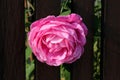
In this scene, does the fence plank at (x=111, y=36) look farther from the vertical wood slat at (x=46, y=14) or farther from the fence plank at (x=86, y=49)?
the vertical wood slat at (x=46, y=14)

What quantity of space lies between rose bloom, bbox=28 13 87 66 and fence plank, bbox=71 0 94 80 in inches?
4.5

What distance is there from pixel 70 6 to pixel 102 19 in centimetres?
17

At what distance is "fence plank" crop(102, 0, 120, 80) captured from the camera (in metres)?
2.11

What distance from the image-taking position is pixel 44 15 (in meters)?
2.09

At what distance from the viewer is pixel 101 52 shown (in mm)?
2154

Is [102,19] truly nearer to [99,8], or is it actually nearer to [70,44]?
[99,8]

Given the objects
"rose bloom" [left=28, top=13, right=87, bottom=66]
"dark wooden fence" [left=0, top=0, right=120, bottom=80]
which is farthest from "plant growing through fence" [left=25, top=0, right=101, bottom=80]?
"rose bloom" [left=28, top=13, right=87, bottom=66]

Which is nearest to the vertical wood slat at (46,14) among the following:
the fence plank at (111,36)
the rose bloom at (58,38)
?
the rose bloom at (58,38)

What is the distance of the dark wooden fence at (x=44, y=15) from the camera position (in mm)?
2096
